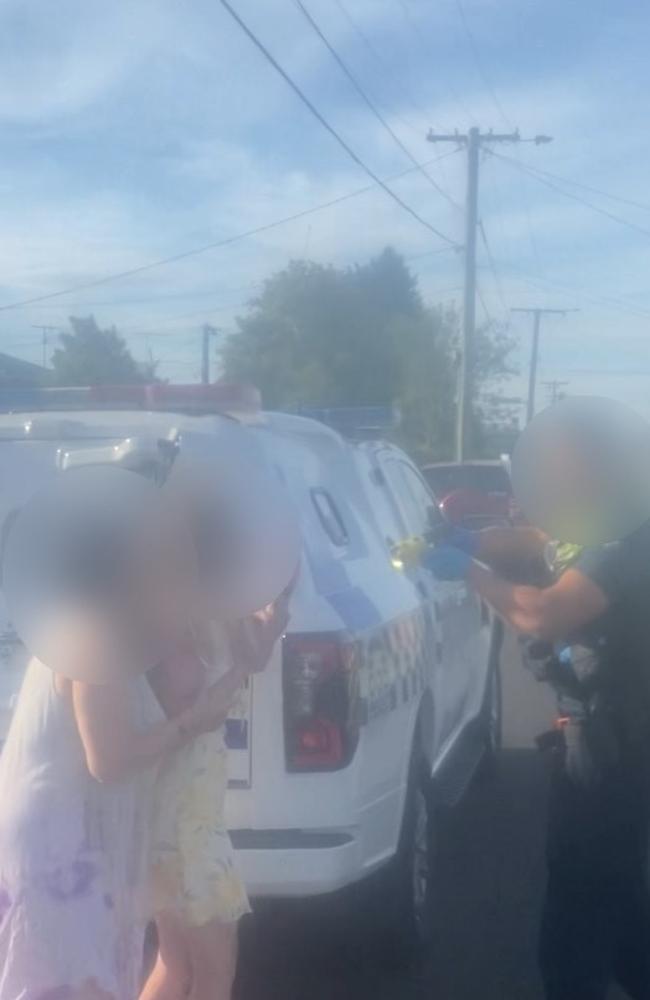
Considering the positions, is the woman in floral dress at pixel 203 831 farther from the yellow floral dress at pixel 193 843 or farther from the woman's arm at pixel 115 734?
the woman's arm at pixel 115 734

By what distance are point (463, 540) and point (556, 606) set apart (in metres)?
0.45

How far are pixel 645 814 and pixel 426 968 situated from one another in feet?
6.06

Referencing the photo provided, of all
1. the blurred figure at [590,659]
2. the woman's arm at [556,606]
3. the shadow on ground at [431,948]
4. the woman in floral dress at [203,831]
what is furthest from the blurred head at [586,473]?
the shadow on ground at [431,948]

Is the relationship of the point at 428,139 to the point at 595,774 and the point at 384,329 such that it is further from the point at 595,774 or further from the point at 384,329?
the point at 595,774

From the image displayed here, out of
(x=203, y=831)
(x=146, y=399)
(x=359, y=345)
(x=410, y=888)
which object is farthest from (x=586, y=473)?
(x=359, y=345)

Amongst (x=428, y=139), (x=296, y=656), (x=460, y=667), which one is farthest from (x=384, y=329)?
(x=296, y=656)

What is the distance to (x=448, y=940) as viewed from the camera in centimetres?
598

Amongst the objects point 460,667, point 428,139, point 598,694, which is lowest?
point 460,667

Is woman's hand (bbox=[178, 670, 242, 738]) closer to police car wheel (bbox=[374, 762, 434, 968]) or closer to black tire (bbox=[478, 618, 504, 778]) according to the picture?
police car wheel (bbox=[374, 762, 434, 968])

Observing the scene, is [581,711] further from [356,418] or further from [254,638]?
[356,418]

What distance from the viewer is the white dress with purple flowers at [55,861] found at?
3.06 m

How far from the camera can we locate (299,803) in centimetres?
458

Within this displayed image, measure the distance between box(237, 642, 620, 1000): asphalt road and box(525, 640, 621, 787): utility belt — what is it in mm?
1139

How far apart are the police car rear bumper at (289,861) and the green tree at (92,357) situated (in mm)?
13767
